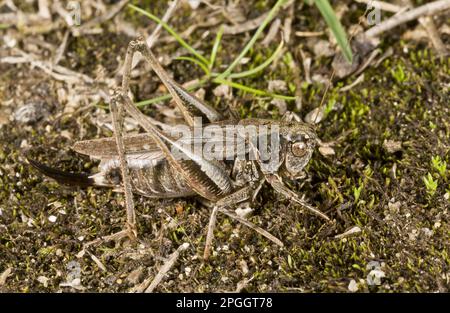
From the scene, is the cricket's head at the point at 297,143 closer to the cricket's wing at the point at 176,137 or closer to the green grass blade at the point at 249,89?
the cricket's wing at the point at 176,137

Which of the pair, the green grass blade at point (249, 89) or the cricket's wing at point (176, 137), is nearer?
the cricket's wing at point (176, 137)

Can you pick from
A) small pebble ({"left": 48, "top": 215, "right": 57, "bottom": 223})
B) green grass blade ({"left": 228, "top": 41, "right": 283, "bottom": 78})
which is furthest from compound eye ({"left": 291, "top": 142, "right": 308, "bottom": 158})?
small pebble ({"left": 48, "top": 215, "right": 57, "bottom": 223})

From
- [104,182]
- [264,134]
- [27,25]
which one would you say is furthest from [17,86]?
[264,134]

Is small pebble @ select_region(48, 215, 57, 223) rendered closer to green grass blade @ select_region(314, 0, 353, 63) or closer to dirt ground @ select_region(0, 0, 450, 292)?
dirt ground @ select_region(0, 0, 450, 292)

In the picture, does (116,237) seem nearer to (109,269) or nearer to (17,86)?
(109,269)

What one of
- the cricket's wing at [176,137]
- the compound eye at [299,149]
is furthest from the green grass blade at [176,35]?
the compound eye at [299,149]
